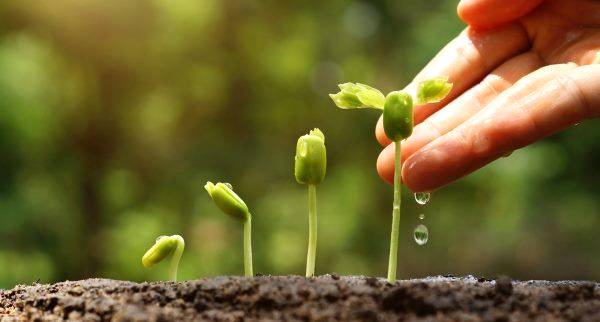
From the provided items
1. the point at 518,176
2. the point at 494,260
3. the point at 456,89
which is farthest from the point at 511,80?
the point at 494,260

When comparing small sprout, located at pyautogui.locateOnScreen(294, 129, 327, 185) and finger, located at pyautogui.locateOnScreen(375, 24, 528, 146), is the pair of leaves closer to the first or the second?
small sprout, located at pyautogui.locateOnScreen(294, 129, 327, 185)

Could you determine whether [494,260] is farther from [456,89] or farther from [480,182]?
[456,89]

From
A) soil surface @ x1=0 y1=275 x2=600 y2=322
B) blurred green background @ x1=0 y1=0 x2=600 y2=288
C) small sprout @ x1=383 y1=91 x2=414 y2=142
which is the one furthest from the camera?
blurred green background @ x1=0 y1=0 x2=600 y2=288

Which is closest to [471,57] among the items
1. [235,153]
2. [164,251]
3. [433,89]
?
[433,89]

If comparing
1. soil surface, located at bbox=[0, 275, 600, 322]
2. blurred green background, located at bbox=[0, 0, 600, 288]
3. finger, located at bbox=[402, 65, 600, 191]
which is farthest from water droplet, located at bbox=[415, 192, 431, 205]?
blurred green background, located at bbox=[0, 0, 600, 288]

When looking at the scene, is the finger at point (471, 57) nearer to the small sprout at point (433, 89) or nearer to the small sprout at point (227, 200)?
the small sprout at point (433, 89)
